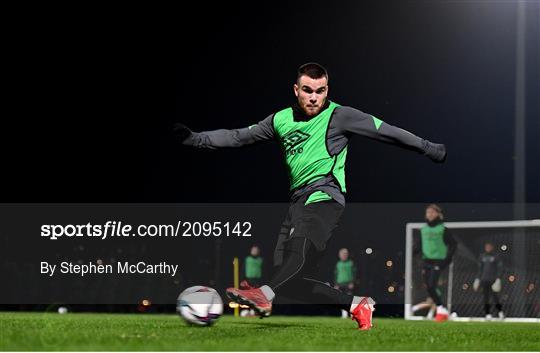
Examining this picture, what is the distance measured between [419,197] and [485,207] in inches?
72.1

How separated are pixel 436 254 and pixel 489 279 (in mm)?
2360

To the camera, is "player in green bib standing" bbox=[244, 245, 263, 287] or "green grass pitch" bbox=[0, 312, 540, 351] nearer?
"green grass pitch" bbox=[0, 312, 540, 351]

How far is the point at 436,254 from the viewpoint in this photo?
567 inches

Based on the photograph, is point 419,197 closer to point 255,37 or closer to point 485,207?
point 485,207

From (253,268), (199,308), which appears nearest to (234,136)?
(199,308)

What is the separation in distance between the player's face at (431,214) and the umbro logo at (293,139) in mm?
7867

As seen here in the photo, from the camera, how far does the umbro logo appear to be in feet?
22.9

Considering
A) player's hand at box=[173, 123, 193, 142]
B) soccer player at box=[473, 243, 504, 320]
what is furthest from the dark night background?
player's hand at box=[173, 123, 193, 142]

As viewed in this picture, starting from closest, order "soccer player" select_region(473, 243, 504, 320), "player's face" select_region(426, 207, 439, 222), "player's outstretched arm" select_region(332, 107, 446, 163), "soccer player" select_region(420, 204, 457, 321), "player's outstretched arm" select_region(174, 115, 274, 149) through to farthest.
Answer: "player's outstretched arm" select_region(332, 107, 446, 163) < "player's outstretched arm" select_region(174, 115, 274, 149) < "soccer player" select_region(420, 204, 457, 321) < "player's face" select_region(426, 207, 439, 222) < "soccer player" select_region(473, 243, 504, 320)

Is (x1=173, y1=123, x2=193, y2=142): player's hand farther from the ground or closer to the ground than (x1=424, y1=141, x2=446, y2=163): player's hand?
farther from the ground

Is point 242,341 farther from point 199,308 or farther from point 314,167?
point 314,167

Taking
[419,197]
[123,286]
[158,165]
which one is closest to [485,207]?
[419,197]

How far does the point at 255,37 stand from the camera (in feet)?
77.2

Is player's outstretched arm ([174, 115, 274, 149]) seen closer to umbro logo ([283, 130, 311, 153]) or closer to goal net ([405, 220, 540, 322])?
umbro logo ([283, 130, 311, 153])
